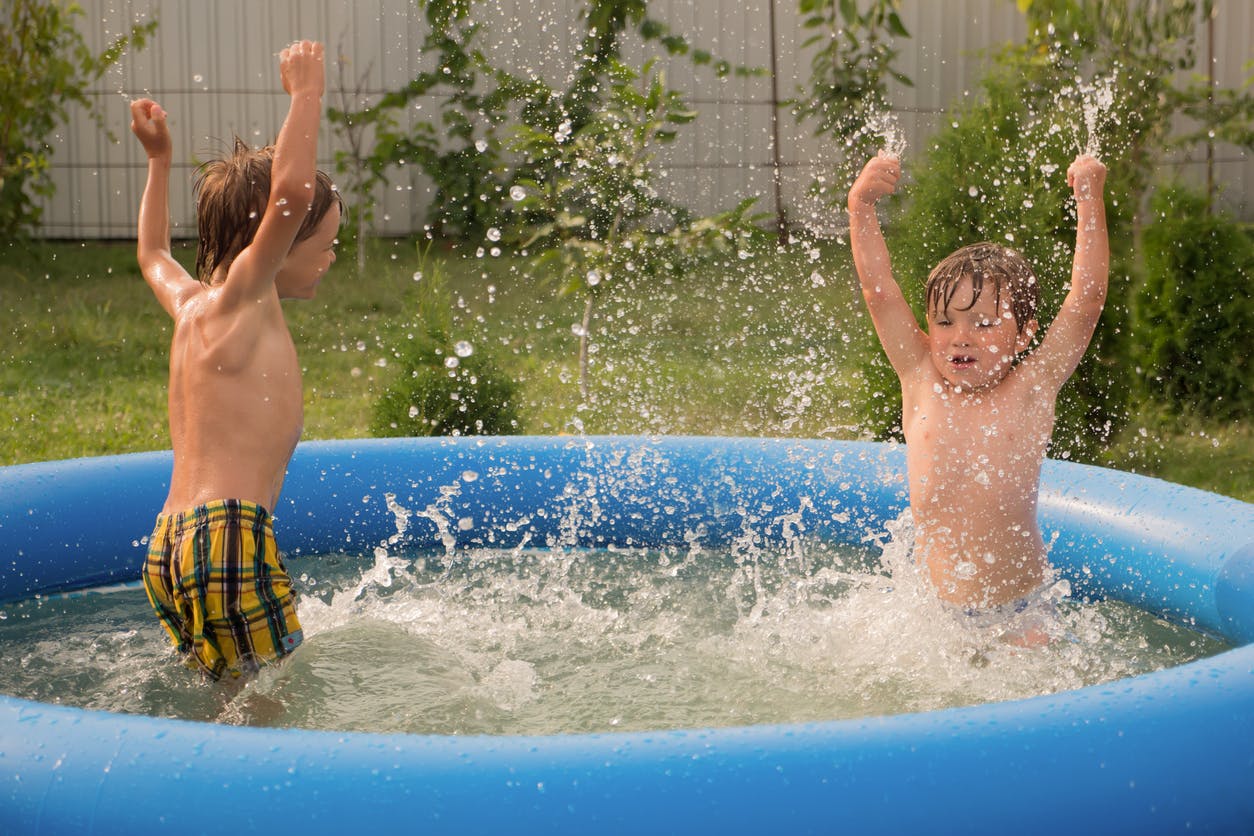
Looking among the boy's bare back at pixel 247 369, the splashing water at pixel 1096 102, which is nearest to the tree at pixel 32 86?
the splashing water at pixel 1096 102

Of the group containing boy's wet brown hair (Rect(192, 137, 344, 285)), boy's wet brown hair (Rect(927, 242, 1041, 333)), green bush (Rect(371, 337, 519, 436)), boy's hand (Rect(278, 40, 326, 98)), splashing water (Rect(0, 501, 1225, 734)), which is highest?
boy's hand (Rect(278, 40, 326, 98))

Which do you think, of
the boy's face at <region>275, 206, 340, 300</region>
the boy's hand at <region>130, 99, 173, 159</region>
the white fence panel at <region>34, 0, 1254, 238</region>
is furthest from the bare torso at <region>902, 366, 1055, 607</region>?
the white fence panel at <region>34, 0, 1254, 238</region>

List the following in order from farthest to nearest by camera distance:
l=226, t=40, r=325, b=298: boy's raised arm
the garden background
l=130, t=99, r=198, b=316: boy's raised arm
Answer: the garden background, l=130, t=99, r=198, b=316: boy's raised arm, l=226, t=40, r=325, b=298: boy's raised arm

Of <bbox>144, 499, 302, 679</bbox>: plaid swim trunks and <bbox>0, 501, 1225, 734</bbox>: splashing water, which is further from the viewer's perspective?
<bbox>0, 501, 1225, 734</bbox>: splashing water

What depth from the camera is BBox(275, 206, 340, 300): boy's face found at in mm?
2787

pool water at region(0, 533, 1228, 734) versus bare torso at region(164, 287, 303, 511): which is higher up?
bare torso at region(164, 287, 303, 511)

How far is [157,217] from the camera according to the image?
3.20 m

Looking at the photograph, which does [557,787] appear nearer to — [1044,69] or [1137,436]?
[1137,436]

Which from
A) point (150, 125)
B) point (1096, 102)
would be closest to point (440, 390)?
point (150, 125)

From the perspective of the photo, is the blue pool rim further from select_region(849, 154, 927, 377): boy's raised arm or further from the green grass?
the green grass

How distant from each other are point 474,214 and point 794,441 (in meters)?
6.25

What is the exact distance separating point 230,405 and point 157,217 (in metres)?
0.75

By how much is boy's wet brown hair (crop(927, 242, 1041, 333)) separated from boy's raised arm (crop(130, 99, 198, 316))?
1.50m

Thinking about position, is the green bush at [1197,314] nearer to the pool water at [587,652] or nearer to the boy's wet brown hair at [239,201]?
the pool water at [587,652]
